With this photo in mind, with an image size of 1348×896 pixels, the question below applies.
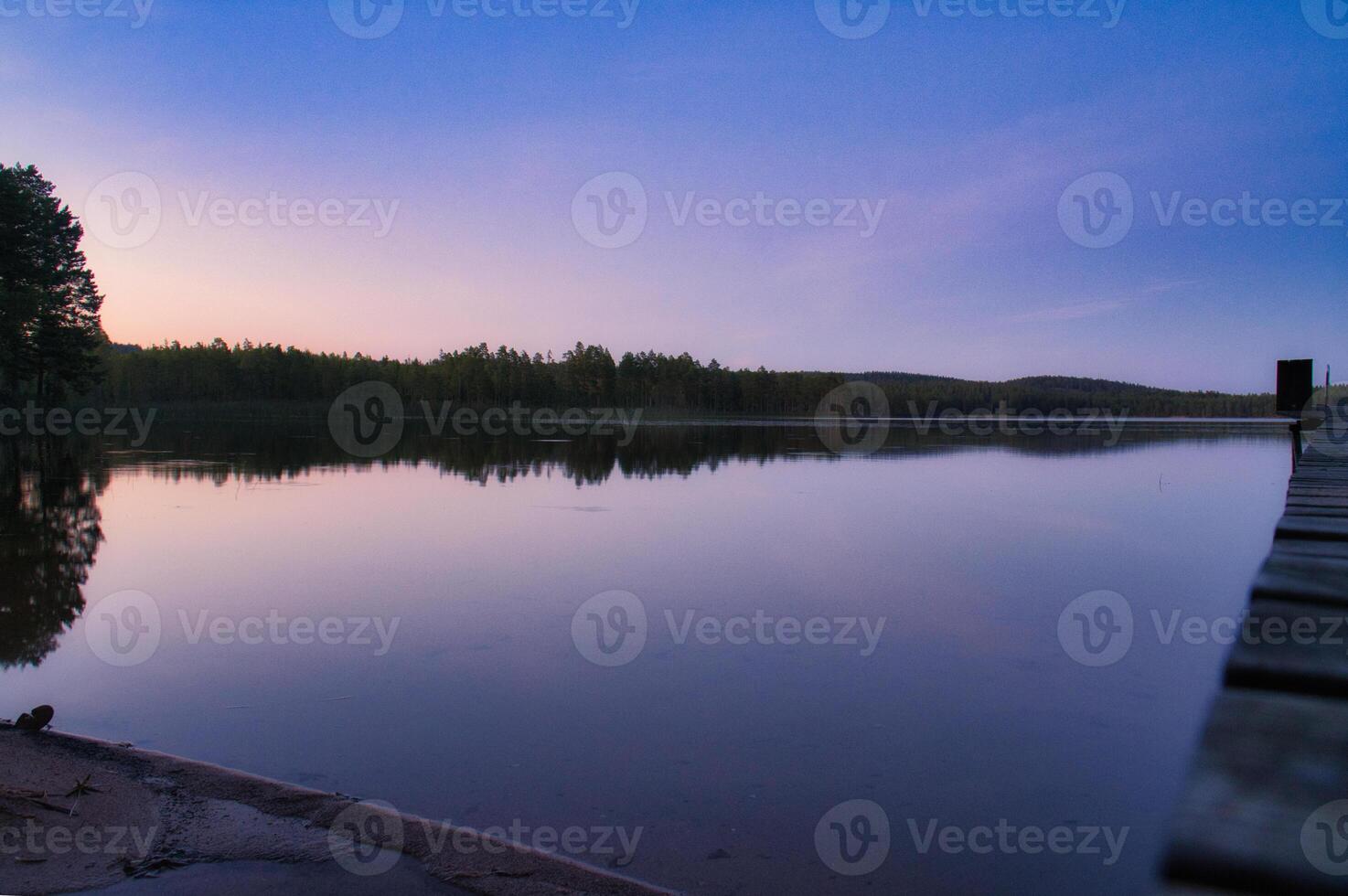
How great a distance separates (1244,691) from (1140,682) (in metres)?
7.82

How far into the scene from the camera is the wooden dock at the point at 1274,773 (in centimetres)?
62

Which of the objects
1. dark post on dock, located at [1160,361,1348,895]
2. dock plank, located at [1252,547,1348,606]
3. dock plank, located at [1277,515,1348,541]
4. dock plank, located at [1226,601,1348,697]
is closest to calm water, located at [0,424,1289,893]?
dock plank, located at [1277,515,1348,541]

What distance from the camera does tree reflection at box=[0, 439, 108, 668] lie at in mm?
8094

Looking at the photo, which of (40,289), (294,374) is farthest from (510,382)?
(40,289)

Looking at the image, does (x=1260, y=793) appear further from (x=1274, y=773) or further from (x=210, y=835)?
(x=210, y=835)

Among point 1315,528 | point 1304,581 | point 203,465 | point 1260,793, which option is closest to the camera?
point 1260,793

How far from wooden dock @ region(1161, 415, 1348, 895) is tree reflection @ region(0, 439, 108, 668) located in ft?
29.6

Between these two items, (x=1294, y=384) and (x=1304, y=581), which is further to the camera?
(x=1294, y=384)

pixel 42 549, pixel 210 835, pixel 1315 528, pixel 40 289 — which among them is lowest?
pixel 210 835

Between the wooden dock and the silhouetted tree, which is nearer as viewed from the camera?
the wooden dock

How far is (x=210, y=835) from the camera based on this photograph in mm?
4375

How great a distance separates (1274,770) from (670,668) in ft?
23.3

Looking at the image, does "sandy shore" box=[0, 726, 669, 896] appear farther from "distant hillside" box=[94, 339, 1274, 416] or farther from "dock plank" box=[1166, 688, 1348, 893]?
"distant hillside" box=[94, 339, 1274, 416]

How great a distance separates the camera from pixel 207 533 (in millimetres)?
14000
